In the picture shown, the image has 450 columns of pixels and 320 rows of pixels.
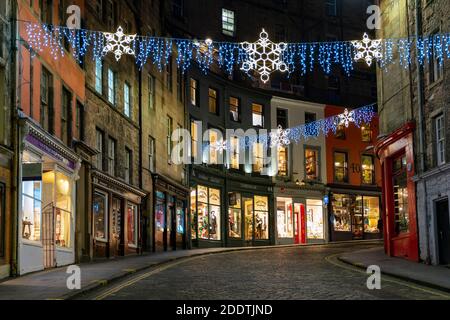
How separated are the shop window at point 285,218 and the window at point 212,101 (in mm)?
8734

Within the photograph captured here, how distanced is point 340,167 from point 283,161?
547 cm

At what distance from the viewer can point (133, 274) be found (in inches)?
765

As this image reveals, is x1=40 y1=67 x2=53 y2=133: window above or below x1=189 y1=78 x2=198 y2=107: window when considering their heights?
below

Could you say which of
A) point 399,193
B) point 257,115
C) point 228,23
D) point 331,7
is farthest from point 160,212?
point 331,7

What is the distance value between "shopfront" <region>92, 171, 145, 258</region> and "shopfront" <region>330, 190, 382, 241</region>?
69.5 feet

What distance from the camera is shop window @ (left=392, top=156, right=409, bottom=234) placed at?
1053 inches

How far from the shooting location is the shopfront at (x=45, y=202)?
62.2ft

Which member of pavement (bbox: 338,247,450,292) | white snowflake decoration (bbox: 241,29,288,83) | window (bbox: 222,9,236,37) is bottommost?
pavement (bbox: 338,247,450,292)

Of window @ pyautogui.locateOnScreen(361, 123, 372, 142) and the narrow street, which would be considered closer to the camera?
the narrow street

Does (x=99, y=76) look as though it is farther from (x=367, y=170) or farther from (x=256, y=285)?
(x=367, y=170)

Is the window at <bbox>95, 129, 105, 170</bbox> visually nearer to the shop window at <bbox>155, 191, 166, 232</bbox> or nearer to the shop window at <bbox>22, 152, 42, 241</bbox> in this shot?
the shop window at <bbox>22, 152, 42, 241</bbox>

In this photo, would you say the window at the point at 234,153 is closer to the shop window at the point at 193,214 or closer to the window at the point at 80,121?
the shop window at the point at 193,214

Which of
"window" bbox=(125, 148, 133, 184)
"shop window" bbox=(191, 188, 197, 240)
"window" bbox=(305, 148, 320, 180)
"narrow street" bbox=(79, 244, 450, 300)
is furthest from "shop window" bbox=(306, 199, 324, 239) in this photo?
"narrow street" bbox=(79, 244, 450, 300)

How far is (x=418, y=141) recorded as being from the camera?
24.6m
